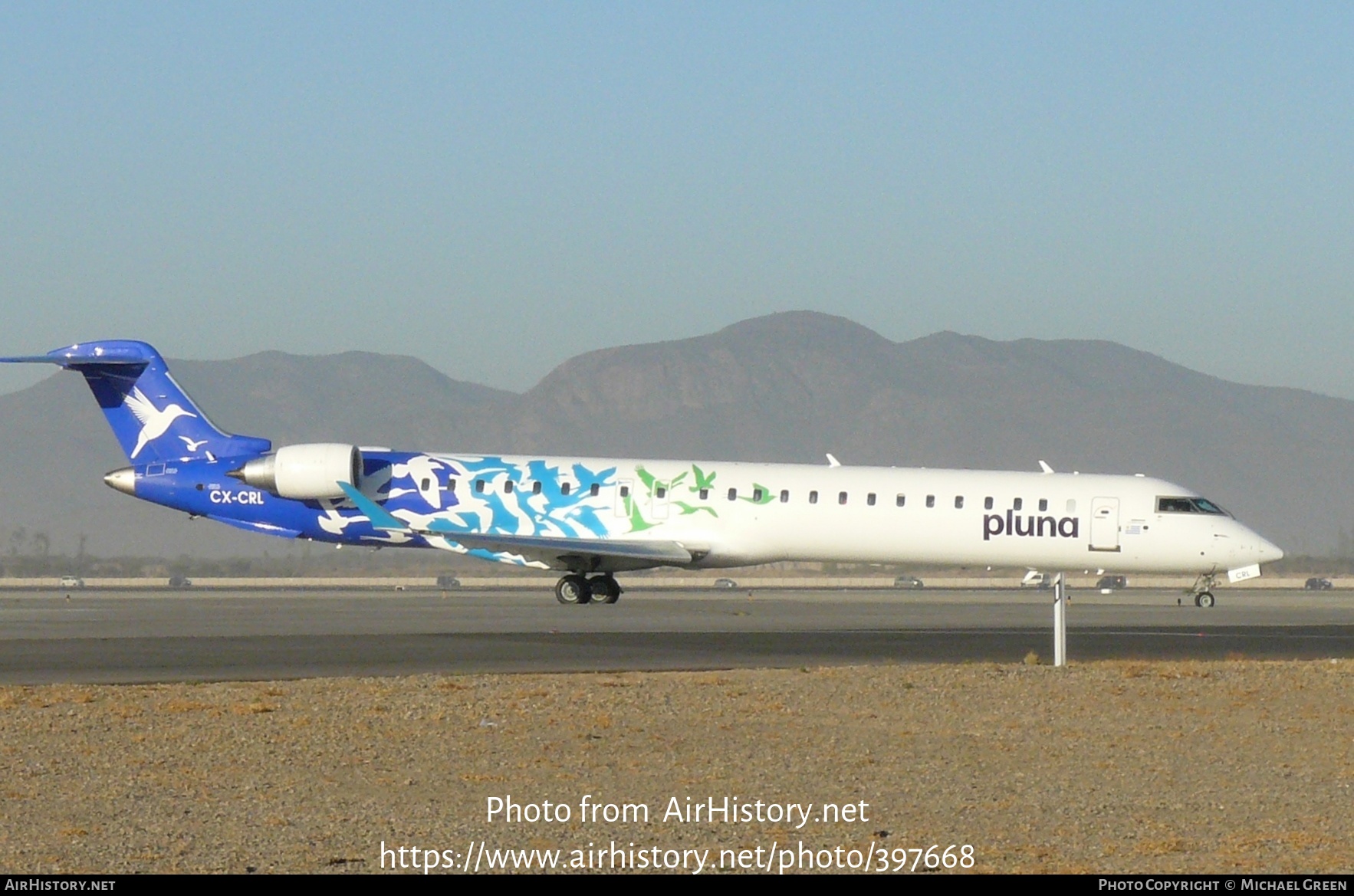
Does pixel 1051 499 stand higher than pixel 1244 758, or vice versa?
pixel 1051 499

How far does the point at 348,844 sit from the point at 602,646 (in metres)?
12.3

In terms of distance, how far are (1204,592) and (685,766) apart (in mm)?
25128

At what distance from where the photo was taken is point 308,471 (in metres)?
33.5

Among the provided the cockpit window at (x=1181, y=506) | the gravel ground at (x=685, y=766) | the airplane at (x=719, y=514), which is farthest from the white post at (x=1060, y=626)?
the cockpit window at (x=1181, y=506)

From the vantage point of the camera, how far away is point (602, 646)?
21.1 m

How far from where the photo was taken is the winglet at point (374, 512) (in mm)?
32188

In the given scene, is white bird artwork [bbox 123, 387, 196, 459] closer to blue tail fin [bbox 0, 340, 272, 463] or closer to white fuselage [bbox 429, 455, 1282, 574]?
blue tail fin [bbox 0, 340, 272, 463]

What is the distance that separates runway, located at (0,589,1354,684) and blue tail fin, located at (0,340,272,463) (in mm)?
3046

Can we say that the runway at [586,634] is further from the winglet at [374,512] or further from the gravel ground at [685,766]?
the gravel ground at [685,766]

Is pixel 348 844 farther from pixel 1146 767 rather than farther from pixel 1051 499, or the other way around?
pixel 1051 499

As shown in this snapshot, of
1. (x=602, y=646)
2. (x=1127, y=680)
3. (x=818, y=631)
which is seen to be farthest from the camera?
(x=818, y=631)

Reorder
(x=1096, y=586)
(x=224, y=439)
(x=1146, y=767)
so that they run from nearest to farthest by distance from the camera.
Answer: (x=1146, y=767)
(x=224, y=439)
(x=1096, y=586)

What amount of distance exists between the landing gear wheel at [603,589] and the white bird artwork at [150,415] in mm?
9027

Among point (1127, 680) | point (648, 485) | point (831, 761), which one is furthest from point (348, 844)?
point (648, 485)
